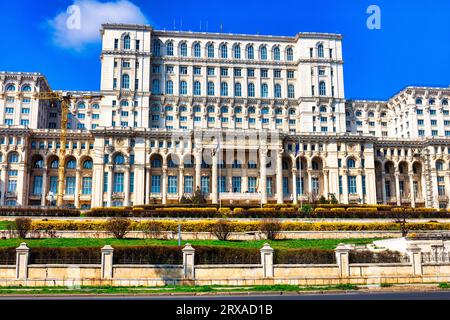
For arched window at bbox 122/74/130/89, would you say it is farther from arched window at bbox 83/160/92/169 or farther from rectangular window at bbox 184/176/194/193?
rectangular window at bbox 184/176/194/193

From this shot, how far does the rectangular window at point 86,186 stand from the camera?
280 ft

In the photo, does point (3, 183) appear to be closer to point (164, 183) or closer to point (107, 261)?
point (164, 183)

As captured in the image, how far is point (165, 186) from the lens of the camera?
272 ft

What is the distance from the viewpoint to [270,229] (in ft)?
152

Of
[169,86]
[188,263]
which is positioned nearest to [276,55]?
[169,86]

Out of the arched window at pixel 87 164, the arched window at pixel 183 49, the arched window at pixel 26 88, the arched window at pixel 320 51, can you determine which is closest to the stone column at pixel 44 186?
the arched window at pixel 87 164

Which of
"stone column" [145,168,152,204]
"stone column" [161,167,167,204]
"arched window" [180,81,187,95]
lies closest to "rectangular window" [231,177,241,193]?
"stone column" [161,167,167,204]

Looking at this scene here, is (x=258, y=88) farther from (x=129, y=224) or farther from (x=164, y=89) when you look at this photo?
(x=129, y=224)

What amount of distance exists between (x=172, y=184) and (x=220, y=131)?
506 inches

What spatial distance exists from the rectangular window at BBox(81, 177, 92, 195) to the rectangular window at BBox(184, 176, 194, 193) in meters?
17.5

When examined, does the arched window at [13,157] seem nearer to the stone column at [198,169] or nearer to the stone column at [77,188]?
the stone column at [77,188]
